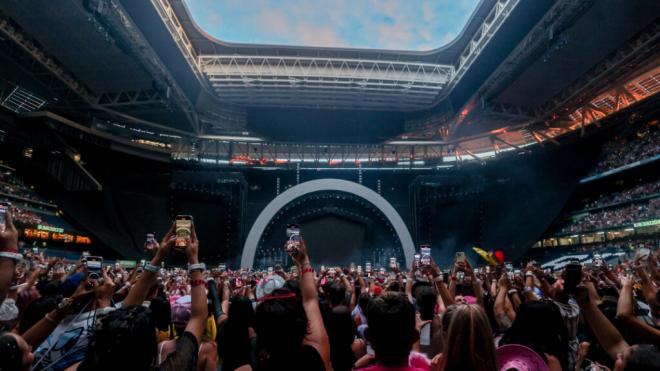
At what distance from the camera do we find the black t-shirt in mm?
1804

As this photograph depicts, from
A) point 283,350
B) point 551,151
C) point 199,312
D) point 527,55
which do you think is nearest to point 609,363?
point 283,350

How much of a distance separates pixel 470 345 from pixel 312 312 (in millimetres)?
967

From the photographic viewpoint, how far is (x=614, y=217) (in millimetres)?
26047

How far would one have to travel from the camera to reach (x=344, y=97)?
2698 cm

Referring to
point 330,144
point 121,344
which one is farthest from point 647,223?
point 121,344

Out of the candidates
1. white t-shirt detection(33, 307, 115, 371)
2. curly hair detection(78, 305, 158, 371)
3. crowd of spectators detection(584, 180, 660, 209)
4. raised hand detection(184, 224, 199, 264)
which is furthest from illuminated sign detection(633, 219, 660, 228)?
curly hair detection(78, 305, 158, 371)

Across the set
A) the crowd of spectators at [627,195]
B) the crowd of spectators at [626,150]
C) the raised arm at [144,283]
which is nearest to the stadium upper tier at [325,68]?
the crowd of spectators at [626,150]

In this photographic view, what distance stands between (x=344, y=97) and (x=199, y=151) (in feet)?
37.6

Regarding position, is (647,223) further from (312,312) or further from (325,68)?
(312,312)

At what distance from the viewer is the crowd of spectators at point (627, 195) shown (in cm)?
2427

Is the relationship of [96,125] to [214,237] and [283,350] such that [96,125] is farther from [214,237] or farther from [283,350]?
[283,350]

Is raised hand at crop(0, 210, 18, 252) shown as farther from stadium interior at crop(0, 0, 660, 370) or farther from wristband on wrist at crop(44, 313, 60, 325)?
stadium interior at crop(0, 0, 660, 370)

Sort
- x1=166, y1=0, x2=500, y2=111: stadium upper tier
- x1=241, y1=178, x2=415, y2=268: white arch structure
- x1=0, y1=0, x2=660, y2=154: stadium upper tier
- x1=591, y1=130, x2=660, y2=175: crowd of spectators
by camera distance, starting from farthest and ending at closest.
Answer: x1=591, y1=130, x2=660, y2=175: crowd of spectators
x1=166, y1=0, x2=500, y2=111: stadium upper tier
x1=241, y1=178, x2=415, y2=268: white arch structure
x1=0, y1=0, x2=660, y2=154: stadium upper tier

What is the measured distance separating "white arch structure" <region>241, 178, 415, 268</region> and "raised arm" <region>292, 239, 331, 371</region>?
802 inches
